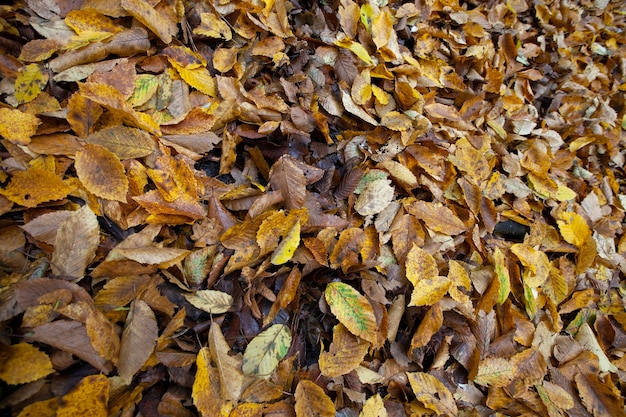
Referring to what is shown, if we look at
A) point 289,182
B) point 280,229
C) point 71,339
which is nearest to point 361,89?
point 289,182

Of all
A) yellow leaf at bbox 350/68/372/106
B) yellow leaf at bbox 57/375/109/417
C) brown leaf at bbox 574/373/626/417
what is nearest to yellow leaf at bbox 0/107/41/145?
yellow leaf at bbox 57/375/109/417

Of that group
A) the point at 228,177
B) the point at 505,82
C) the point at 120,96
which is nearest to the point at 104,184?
the point at 120,96

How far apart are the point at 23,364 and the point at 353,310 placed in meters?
0.92

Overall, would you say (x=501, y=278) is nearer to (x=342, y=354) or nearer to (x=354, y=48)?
(x=342, y=354)

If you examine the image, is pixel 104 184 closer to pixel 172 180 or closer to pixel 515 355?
pixel 172 180

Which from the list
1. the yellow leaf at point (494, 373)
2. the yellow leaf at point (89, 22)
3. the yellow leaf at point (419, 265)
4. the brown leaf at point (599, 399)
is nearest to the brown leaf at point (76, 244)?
the yellow leaf at point (89, 22)

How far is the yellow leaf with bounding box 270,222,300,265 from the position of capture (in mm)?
1182

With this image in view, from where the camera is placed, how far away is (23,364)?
3.05 feet

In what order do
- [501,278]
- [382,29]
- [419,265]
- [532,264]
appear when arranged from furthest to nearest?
[382,29], [532,264], [501,278], [419,265]

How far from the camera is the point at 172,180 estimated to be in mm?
1234

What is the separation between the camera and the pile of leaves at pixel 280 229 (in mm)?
1078

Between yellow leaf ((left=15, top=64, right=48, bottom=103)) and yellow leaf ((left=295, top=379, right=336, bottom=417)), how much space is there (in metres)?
1.30

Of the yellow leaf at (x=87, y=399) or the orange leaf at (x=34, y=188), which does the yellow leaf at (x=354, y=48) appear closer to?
the orange leaf at (x=34, y=188)

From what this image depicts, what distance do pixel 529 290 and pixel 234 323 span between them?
125 cm
